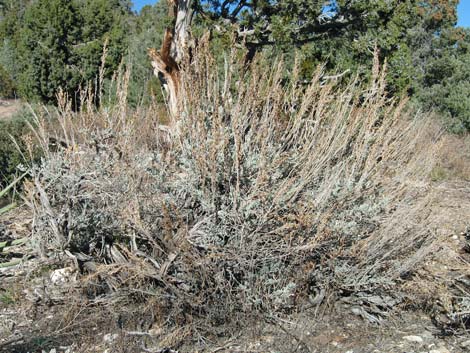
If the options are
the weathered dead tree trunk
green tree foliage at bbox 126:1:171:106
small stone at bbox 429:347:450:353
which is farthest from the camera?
green tree foliage at bbox 126:1:171:106

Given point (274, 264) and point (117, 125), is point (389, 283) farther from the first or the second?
point (117, 125)

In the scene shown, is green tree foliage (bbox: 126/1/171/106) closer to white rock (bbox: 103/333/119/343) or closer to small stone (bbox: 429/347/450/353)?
white rock (bbox: 103/333/119/343)

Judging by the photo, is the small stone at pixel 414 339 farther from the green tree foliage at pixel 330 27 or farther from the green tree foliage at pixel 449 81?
the green tree foliage at pixel 449 81

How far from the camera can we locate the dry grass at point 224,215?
2961 millimetres

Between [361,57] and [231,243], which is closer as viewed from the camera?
[231,243]

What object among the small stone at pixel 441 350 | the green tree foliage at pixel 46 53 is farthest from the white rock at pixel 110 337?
the green tree foliage at pixel 46 53

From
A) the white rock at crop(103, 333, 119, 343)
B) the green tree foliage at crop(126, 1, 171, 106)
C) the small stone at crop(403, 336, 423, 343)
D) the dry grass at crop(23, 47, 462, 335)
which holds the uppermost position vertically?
the green tree foliage at crop(126, 1, 171, 106)

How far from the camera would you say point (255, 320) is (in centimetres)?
306

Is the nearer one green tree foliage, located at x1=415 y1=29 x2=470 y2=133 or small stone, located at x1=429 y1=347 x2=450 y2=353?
small stone, located at x1=429 y1=347 x2=450 y2=353

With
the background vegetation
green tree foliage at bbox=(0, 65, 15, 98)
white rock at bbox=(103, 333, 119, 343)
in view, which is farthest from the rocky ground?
green tree foliage at bbox=(0, 65, 15, 98)

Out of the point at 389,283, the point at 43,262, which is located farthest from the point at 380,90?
the point at 43,262

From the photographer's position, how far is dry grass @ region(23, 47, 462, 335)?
2961 millimetres

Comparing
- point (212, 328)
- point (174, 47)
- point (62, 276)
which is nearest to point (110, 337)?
point (212, 328)

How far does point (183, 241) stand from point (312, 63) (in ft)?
19.4
